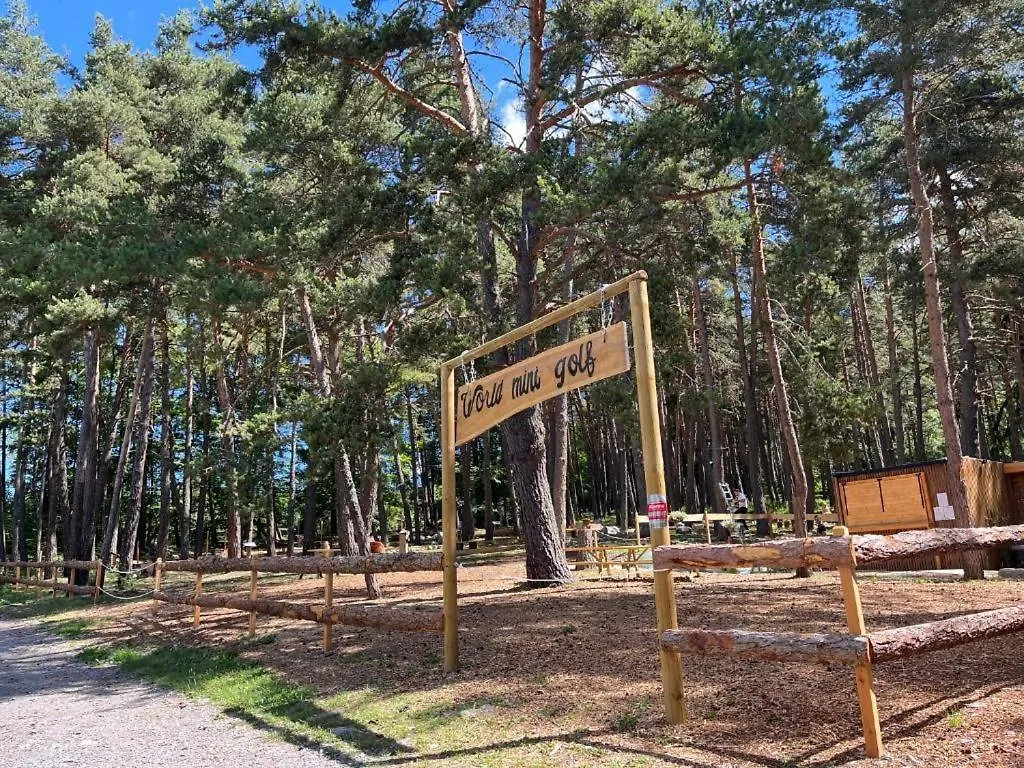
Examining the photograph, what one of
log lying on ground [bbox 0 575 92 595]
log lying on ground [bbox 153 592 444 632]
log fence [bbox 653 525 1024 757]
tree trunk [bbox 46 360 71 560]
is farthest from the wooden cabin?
tree trunk [bbox 46 360 71 560]

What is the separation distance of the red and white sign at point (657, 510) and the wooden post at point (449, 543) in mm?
2292

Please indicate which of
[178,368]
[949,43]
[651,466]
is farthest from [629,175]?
[178,368]

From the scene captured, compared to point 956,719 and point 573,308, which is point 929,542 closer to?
point 956,719

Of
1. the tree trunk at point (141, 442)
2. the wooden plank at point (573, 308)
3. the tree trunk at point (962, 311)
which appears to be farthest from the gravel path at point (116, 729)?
the tree trunk at point (962, 311)

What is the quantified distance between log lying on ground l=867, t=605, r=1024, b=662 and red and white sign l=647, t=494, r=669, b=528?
1.26 metres

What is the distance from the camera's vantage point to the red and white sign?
445 cm

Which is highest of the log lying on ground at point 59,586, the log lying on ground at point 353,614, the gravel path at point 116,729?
the log lying on ground at point 353,614

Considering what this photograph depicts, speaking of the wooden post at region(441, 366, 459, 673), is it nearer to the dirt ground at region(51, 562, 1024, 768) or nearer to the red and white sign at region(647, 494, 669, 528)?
the dirt ground at region(51, 562, 1024, 768)

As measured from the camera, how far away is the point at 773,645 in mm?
3828

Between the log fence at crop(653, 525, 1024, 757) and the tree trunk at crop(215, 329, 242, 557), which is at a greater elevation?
the tree trunk at crop(215, 329, 242, 557)

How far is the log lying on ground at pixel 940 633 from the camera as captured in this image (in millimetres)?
3646

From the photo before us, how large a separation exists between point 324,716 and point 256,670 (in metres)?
2.29

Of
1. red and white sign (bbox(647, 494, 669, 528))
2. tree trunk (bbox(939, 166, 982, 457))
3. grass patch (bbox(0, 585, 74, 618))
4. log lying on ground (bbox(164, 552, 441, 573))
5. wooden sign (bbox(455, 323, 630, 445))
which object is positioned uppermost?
tree trunk (bbox(939, 166, 982, 457))

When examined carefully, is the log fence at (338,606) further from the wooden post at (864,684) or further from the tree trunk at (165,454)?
the tree trunk at (165,454)
